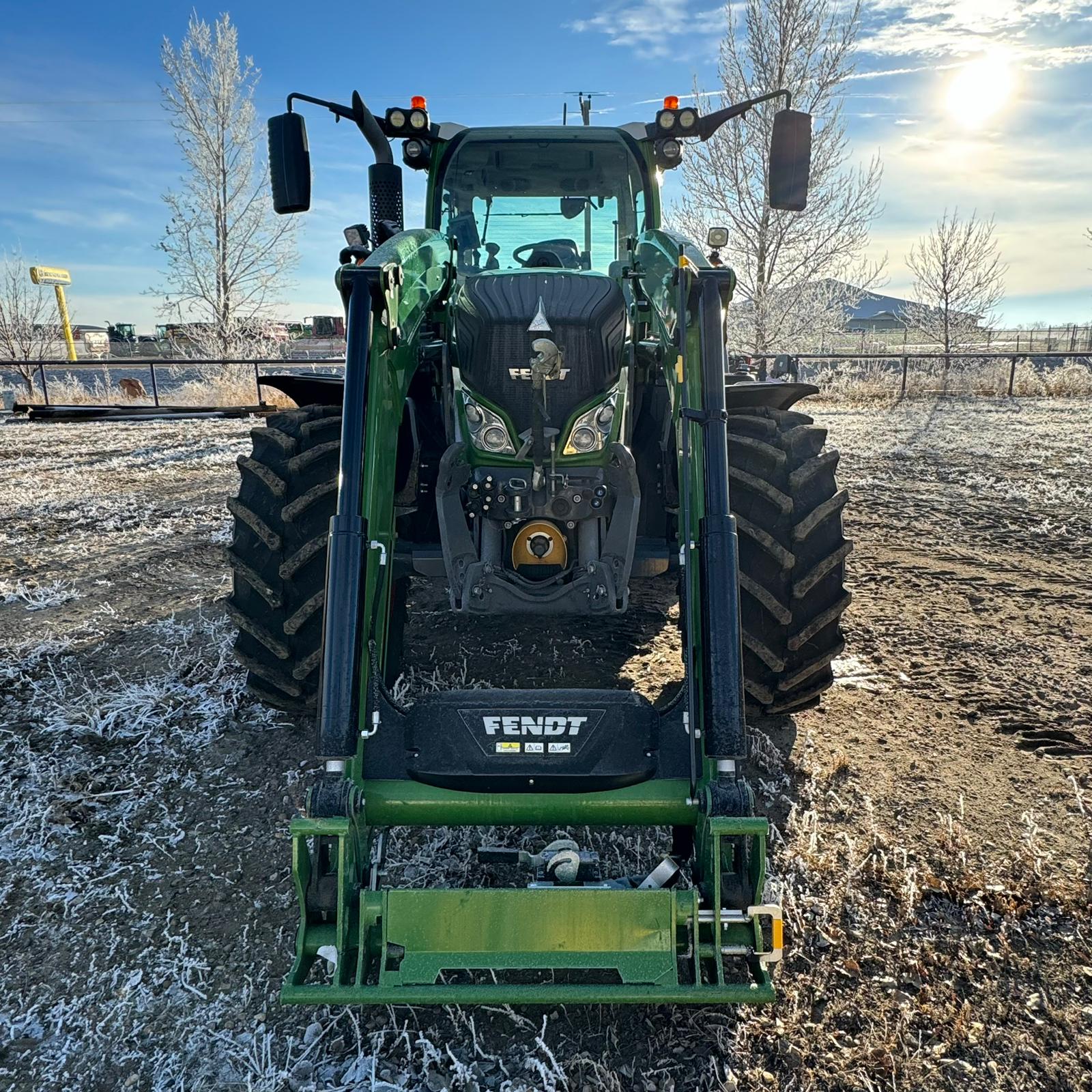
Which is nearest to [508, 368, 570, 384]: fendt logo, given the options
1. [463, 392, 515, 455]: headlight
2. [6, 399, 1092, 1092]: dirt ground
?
[463, 392, 515, 455]: headlight

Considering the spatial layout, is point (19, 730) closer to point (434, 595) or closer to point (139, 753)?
point (139, 753)

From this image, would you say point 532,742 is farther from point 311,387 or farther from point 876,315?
point 876,315

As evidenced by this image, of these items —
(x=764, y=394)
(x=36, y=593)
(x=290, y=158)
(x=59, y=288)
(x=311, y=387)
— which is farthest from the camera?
(x=59, y=288)

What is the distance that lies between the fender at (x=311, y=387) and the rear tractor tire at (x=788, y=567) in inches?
76.9

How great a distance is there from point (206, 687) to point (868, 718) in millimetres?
3186

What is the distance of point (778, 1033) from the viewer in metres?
2.16

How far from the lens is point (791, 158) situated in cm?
364

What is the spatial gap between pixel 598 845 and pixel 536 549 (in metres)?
1.13

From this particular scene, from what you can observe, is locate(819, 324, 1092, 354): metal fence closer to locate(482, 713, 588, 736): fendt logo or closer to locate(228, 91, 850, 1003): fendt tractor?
locate(228, 91, 850, 1003): fendt tractor

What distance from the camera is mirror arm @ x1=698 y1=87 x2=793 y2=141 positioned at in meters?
3.49

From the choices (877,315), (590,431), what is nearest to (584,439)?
(590,431)

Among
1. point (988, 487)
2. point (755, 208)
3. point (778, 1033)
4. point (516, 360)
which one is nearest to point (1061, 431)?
point (988, 487)

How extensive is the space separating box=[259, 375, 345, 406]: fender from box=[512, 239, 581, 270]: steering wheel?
3.55ft

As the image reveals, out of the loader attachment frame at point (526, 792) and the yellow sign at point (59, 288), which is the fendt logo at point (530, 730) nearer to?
the loader attachment frame at point (526, 792)
